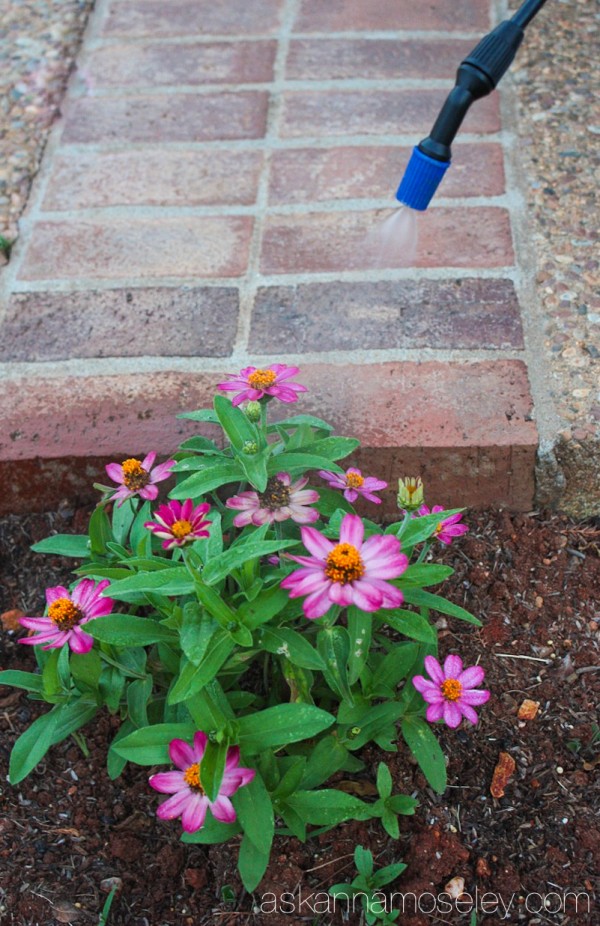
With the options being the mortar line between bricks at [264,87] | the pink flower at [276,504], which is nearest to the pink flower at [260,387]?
the pink flower at [276,504]

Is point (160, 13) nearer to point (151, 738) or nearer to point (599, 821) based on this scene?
point (151, 738)

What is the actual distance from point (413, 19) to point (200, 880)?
2.09m

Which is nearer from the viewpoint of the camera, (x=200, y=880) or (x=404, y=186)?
(x=200, y=880)

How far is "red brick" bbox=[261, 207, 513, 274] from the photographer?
184 cm

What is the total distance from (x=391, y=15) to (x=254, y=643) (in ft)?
6.24

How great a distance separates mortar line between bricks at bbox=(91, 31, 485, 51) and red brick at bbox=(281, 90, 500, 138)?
0.24 m

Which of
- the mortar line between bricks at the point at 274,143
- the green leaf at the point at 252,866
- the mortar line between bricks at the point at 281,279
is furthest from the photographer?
the mortar line between bricks at the point at 274,143

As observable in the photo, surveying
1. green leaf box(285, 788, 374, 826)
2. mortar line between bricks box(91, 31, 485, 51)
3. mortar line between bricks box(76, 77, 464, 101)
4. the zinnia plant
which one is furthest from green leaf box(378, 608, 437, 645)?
mortar line between bricks box(91, 31, 485, 51)

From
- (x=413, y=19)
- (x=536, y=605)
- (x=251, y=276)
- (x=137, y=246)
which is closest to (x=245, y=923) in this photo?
(x=536, y=605)

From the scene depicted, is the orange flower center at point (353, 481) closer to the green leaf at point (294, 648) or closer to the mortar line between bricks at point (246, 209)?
the green leaf at point (294, 648)

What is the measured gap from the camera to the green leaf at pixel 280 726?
42.6 inches

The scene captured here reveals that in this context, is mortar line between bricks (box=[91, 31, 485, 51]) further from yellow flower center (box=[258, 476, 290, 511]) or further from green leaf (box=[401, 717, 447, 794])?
green leaf (box=[401, 717, 447, 794])

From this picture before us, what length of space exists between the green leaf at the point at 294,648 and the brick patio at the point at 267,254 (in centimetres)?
49

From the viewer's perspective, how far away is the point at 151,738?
112 cm
